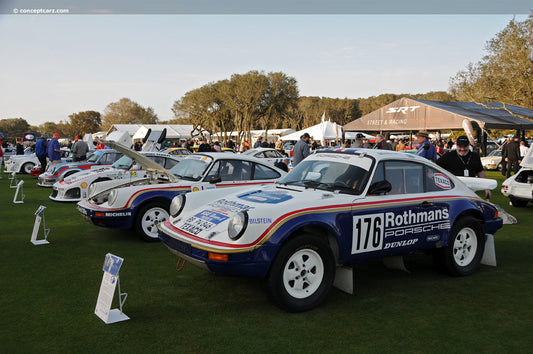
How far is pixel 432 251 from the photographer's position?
5.48m

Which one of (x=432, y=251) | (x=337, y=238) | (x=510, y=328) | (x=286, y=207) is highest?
(x=286, y=207)

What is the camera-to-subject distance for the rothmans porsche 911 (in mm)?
4070

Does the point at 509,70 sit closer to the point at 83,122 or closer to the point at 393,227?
the point at 393,227

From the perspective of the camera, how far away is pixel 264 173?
27.2 ft

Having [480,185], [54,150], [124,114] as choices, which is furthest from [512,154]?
[124,114]

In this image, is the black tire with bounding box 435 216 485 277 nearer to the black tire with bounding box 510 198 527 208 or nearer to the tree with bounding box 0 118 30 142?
the black tire with bounding box 510 198 527 208

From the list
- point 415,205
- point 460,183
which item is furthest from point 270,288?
point 460,183

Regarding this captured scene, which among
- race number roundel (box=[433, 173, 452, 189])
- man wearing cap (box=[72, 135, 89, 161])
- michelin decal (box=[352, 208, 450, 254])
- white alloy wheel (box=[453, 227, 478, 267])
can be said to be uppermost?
man wearing cap (box=[72, 135, 89, 161])

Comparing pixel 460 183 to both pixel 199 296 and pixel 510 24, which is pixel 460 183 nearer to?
pixel 199 296

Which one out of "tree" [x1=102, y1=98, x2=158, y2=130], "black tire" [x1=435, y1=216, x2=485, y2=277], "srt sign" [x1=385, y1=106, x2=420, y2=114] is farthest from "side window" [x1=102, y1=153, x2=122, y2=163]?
"tree" [x1=102, y1=98, x2=158, y2=130]

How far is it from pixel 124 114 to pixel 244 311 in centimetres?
9168

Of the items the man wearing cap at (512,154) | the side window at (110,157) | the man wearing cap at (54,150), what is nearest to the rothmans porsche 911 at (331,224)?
the side window at (110,157)

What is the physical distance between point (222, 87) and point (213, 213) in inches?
1956

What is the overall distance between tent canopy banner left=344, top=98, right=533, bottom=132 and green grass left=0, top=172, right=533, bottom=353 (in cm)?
1504
